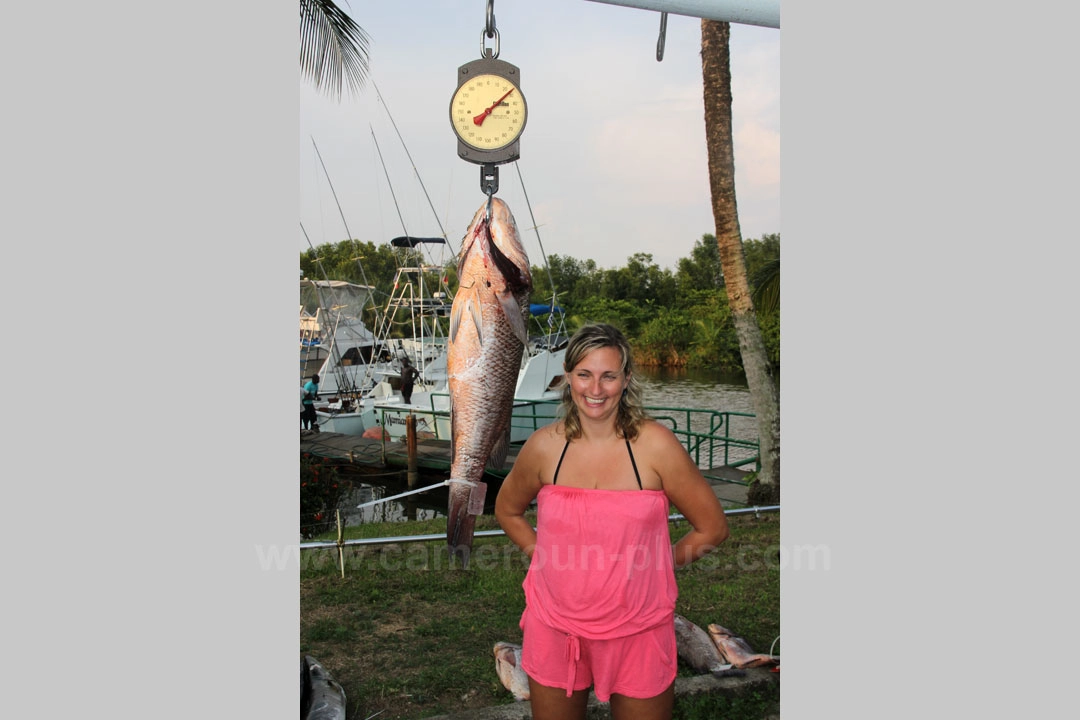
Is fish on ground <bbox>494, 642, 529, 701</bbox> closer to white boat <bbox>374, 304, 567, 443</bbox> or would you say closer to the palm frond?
white boat <bbox>374, 304, 567, 443</bbox>

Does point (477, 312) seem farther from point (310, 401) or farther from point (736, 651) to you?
point (310, 401)

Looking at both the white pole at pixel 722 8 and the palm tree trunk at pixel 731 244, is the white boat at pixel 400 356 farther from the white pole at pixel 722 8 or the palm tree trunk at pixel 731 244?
the palm tree trunk at pixel 731 244

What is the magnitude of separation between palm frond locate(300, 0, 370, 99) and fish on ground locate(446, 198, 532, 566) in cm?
209

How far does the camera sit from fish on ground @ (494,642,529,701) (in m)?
3.23

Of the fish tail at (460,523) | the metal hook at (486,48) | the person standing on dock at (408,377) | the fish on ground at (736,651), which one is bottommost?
the fish on ground at (736,651)

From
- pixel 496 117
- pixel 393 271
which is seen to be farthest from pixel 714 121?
pixel 496 117

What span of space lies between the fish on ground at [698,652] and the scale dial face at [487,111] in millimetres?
2182

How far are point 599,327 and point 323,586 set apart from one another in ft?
9.87

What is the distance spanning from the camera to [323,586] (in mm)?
4465

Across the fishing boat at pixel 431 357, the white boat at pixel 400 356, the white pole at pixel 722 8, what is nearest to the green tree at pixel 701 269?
the white boat at pixel 400 356

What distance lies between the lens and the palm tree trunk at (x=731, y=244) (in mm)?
5410

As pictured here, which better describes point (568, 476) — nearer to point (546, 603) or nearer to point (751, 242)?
point (546, 603)

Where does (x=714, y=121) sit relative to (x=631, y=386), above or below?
above

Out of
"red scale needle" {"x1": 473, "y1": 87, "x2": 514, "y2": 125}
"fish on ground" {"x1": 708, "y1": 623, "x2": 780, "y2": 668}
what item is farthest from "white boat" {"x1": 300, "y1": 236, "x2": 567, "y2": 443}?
"fish on ground" {"x1": 708, "y1": 623, "x2": 780, "y2": 668}
